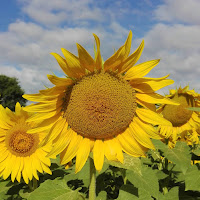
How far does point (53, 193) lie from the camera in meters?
2.16

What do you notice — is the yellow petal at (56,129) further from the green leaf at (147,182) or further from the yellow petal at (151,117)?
the green leaf at (147,182)

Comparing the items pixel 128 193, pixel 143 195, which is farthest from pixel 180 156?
pixel 128 193

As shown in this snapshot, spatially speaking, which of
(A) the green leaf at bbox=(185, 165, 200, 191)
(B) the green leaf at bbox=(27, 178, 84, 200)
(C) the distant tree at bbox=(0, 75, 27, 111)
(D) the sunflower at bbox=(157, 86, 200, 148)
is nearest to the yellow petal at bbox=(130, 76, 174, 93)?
(B) the green leaf at bbox=(27, 178, 84, 200)

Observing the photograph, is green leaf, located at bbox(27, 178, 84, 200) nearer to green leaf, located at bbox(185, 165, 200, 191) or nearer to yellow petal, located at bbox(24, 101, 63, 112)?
yellow petal, located at bbox(24, 101, 63, 112)

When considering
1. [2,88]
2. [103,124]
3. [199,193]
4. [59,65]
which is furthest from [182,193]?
[2,88]

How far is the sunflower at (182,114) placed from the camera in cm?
460

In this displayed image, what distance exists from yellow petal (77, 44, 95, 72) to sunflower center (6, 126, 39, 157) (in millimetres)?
1943

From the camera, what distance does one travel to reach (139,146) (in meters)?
2.03

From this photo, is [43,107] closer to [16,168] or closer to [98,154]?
[98,154]

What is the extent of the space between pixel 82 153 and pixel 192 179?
1523 mm

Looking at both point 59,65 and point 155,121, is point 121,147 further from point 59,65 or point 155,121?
point 59,65

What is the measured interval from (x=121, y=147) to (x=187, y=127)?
319cm

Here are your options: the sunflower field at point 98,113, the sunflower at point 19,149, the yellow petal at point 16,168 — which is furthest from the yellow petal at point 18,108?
the sunflower field at point 98,113

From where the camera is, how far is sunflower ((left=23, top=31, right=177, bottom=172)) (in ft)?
5.82
